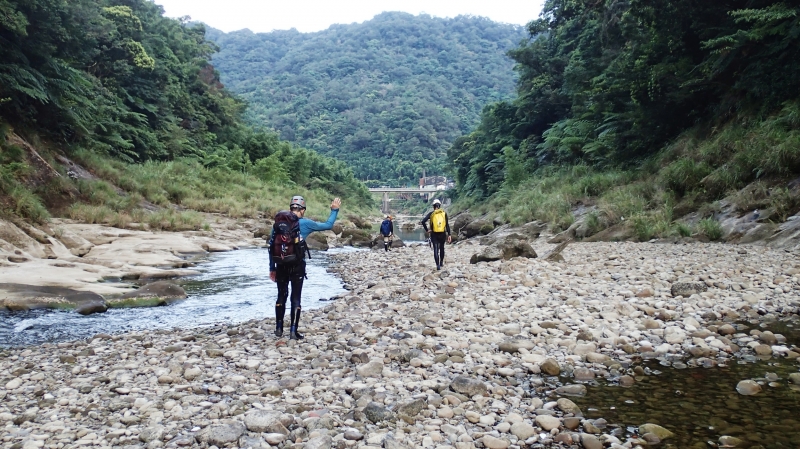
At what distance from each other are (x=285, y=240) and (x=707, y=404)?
513 centimetres

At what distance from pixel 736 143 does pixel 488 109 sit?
3573cm

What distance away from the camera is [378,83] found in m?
146

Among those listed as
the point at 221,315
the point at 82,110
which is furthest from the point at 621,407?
the point at 82,110

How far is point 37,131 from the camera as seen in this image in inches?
953

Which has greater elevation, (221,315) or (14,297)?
(14,297)

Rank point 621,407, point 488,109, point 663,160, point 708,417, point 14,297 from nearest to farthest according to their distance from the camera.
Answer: point 708,417 < point 621,407 < point 14,297 < point 663,160 < point 488,109

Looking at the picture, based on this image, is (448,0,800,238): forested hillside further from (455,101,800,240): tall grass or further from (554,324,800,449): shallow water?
(554,324,800,449): shallow water

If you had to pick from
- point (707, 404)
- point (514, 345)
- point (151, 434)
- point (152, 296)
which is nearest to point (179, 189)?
point (152, 296)

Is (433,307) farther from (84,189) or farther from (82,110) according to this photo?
(82,110)

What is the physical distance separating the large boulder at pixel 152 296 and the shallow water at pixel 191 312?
24 cm

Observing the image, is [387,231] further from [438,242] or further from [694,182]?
[694,182]

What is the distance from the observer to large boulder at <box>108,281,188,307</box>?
9.80 m

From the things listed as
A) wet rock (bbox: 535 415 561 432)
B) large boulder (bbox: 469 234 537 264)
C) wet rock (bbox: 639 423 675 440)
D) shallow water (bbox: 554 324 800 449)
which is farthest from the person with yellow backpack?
wet rock (bbox: 639 423 675 440)

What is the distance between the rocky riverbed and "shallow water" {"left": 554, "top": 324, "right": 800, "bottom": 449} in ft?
0.48
